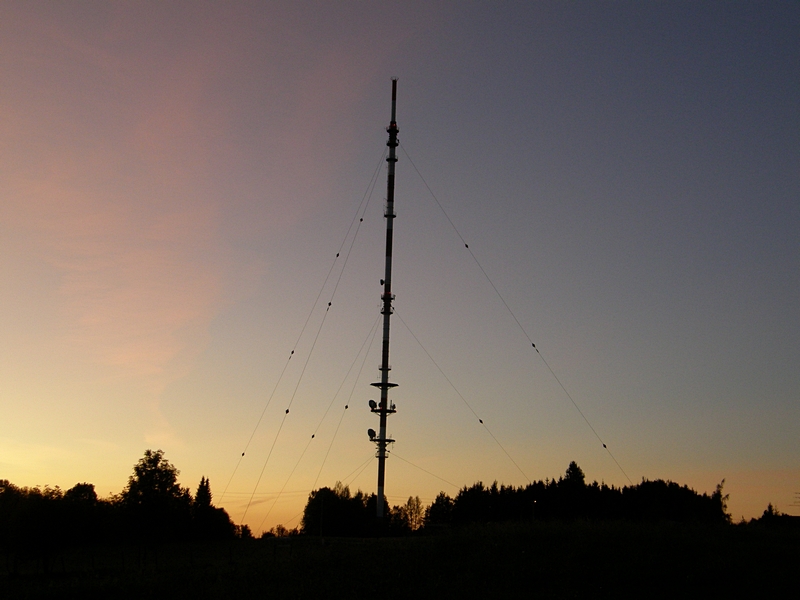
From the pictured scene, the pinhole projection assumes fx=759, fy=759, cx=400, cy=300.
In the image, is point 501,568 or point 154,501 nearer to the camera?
point 501,568

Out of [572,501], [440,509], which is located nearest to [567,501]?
[572,501]

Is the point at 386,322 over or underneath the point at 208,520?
over

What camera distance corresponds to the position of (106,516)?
235 feet

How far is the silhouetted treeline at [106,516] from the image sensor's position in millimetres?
61156

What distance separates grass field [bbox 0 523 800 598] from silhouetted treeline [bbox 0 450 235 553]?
14.1 metres

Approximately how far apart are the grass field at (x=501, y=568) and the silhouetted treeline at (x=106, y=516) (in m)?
14.1

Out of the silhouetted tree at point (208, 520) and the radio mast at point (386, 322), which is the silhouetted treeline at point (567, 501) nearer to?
the silhouetted tree at point (208, 520)

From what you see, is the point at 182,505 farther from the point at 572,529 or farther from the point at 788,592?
the point at 788,592

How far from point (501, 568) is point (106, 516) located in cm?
4770

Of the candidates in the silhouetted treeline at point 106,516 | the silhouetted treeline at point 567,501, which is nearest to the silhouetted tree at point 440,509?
the silhouetted treeline at point 567,501

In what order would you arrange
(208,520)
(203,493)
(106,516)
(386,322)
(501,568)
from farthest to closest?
(203,493) → (208,520) → (106,516) → (386,322) → (501,568)

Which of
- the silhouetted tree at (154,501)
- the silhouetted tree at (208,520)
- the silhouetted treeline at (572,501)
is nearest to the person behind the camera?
the silhouetted tree at (154,501)

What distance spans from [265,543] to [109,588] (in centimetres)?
1527

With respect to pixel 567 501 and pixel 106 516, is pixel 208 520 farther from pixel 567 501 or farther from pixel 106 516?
pixel 567 501
